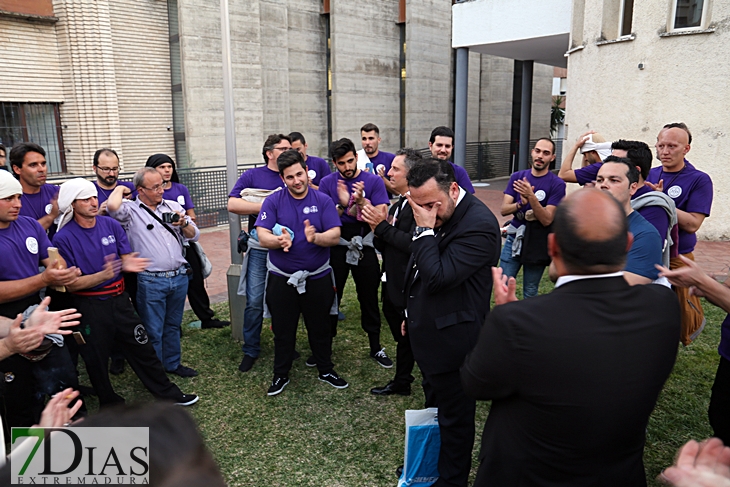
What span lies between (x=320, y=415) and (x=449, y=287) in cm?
208

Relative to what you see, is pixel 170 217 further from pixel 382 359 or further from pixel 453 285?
pixel 453 285

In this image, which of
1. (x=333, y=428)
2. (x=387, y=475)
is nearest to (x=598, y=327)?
(x=387, y=475)

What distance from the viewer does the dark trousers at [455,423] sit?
3.24m

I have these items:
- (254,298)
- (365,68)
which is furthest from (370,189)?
(365,68)

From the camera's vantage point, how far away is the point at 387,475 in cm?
375

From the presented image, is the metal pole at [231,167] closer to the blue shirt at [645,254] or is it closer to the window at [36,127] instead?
the blue shirt at [645,254]

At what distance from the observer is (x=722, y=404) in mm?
2990

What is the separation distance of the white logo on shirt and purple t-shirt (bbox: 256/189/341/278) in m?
1.69

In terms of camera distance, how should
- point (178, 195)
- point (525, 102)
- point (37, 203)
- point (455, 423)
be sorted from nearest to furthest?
point (455, 423) < point (37, 203) < point (178, 195) < point (525, 102)

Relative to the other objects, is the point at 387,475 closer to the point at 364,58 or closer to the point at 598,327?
the point at 598,327

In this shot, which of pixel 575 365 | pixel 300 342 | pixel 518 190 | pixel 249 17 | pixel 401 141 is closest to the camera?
pixel 575 365

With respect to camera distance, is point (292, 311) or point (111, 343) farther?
point (292, 311)

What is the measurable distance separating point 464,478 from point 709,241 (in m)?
9.40

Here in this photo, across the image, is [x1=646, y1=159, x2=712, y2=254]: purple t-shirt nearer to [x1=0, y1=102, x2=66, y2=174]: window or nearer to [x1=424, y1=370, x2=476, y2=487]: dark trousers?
[x1=424, y1=370, x2=476, y2=487]: dark trousers
